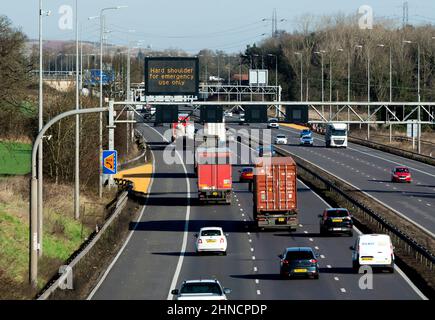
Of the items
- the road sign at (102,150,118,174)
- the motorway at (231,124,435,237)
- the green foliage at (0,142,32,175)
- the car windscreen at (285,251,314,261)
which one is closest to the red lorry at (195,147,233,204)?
Answer: the road sign at (102,150,118,174)

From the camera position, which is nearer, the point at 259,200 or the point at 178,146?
the point at 259,200

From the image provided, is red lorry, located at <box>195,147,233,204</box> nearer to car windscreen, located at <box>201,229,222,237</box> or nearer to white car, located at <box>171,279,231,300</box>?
car windscreen, located at <box>201,229,222,237</box>

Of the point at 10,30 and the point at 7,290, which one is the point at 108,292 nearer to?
the point at 7,290

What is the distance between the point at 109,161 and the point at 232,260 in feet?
66.1

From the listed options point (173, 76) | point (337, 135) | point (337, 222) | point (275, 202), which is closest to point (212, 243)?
point (337, 222)

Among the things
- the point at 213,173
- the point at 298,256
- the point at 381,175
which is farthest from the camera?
the point at 381,175

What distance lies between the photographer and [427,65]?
162875 millimetres

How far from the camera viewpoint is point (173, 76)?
→ 2462 inches

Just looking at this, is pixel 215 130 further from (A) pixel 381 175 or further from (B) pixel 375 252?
(B) pixel 375 252

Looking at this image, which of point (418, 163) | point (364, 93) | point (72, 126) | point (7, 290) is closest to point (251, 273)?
point (7, 290)

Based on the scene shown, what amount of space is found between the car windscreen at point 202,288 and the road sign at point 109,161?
35.1 m

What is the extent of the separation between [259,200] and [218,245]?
8004mm

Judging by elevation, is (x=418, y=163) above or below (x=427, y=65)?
below

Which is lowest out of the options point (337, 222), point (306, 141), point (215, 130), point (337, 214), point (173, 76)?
point (337, 222)
